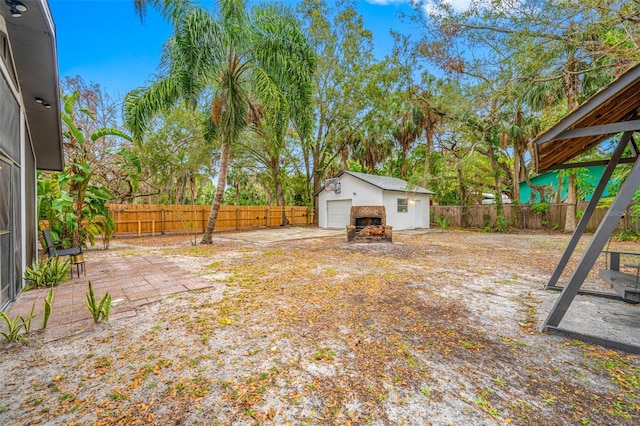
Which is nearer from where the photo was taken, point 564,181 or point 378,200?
point 378,200

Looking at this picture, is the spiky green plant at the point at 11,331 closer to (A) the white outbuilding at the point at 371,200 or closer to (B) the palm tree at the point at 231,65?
(B) the palm tree at the point at 231,65

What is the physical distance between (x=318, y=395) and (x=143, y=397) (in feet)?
4.41

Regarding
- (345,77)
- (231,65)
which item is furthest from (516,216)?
(231,65)

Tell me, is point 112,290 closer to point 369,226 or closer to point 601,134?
point 601,134

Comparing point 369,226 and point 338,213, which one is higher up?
point 338,213

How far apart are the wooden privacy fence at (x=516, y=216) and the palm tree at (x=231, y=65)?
47.7 feet

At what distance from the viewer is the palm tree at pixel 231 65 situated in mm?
7914

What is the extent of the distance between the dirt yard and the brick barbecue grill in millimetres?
6557

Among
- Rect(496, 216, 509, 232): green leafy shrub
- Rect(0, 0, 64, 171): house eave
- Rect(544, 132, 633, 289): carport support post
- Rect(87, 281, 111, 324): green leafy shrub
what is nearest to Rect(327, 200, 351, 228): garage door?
Rect(496, 216, 509, 232): green leafy shrub

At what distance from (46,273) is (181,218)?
8.55 meters

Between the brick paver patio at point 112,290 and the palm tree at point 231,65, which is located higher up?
the palm tree at point 231,65

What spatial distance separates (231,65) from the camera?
30.4 feet

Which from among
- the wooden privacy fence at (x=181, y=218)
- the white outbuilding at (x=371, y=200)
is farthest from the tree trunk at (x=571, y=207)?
the wooden privacy fence at (x=181, y=218)

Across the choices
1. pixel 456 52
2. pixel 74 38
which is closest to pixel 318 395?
pixel 456 52
